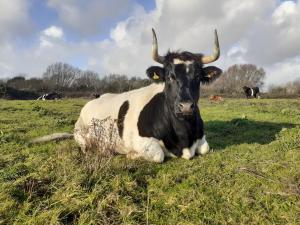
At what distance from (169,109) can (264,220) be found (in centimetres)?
393

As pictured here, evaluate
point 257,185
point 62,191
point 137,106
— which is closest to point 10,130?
point 137,106

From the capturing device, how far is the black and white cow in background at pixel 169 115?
746 cm

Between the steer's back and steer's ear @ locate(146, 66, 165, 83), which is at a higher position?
steer's ear @ locate(146, 66, 165, 83)

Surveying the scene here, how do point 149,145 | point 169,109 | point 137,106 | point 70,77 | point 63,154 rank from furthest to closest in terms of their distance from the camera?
point 70,77 → point 137,106 → point 169,109 → point 149,145 → point 63,154

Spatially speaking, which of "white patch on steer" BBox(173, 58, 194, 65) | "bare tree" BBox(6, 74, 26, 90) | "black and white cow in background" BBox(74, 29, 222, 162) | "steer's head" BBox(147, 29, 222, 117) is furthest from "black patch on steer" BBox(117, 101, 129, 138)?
"bare tree" BBox(6, 74, 26, 90)

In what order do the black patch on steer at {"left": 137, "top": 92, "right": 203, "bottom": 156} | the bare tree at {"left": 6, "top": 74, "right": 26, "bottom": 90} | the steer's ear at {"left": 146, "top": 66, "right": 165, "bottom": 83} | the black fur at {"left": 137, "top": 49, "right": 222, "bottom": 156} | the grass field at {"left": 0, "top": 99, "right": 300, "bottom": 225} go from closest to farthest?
the grass field at {"left": 0, "top": 99, "right": 300, "bottom": 225} → the black fur at {"left": 137, "top": 49, "right": 222, "bottom": 156} → the black patch on steer at {"left": 137, "top": 92, "right": 203, "bottom": 156} → the steer's ear at {"left": 146, "top": 66, "right": 165, "bottom": 83} → the bare tree at {"left": 6, "top": 74, "right": 26, "bottom": 90}

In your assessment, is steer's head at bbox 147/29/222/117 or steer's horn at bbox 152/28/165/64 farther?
steer's horn at bbox 152/28/165/64

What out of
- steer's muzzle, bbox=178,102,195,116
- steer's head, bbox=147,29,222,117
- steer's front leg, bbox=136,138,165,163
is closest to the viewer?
steer's muzzle, bbox=178,102,195,116

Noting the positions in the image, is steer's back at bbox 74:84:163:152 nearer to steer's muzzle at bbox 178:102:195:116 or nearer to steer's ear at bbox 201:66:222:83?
steer's ear at bbox 201:66:222:83

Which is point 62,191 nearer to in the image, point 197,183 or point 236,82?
point 197,183

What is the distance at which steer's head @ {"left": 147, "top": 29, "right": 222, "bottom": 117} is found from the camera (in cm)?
721

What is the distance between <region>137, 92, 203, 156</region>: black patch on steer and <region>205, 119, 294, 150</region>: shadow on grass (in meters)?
1.00

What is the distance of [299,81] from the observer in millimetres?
71250

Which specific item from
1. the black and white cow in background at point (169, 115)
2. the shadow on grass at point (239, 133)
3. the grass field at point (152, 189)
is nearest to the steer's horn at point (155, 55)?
the black and white cow in background at point (169, 115)
